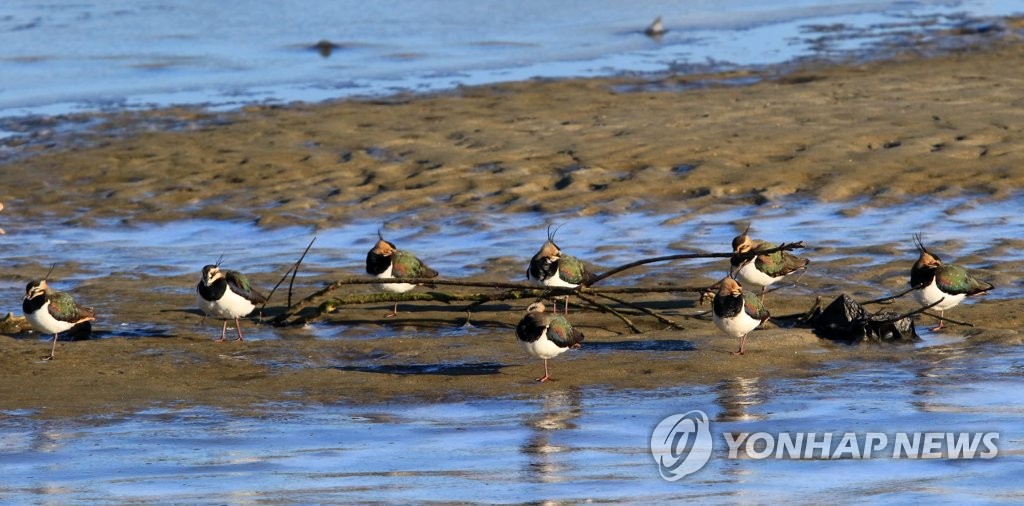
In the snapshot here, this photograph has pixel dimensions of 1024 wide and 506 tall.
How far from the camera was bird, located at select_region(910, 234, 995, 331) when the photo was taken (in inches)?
503

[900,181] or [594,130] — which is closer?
[900,181]

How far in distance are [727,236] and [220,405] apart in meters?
6.75

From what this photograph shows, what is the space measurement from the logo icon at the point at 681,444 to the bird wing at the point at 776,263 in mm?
3478

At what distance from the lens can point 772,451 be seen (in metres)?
9.35

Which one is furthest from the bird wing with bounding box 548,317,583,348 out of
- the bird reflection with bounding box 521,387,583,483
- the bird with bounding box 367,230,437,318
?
the bird with bounding box 367,230,437,318

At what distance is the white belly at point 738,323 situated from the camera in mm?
12062

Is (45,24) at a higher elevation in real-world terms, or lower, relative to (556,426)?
higher

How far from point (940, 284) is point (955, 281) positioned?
13 cm

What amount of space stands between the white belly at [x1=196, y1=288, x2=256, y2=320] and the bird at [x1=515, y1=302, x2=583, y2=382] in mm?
2666

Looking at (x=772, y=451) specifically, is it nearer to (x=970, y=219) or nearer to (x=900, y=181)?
(x=970, y=219)

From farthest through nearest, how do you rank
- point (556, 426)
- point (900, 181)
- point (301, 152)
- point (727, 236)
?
1. point (301, 152)
2. point (900, 181)
3. point (727, 236)
4. point (556, 426)

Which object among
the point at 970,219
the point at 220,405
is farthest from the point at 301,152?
the point at 220,405

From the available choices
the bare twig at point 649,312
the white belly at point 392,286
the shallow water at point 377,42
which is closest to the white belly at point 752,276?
the bare twig at point 649,312

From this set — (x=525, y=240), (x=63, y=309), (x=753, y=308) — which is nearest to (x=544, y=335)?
(x=753, y=308)
